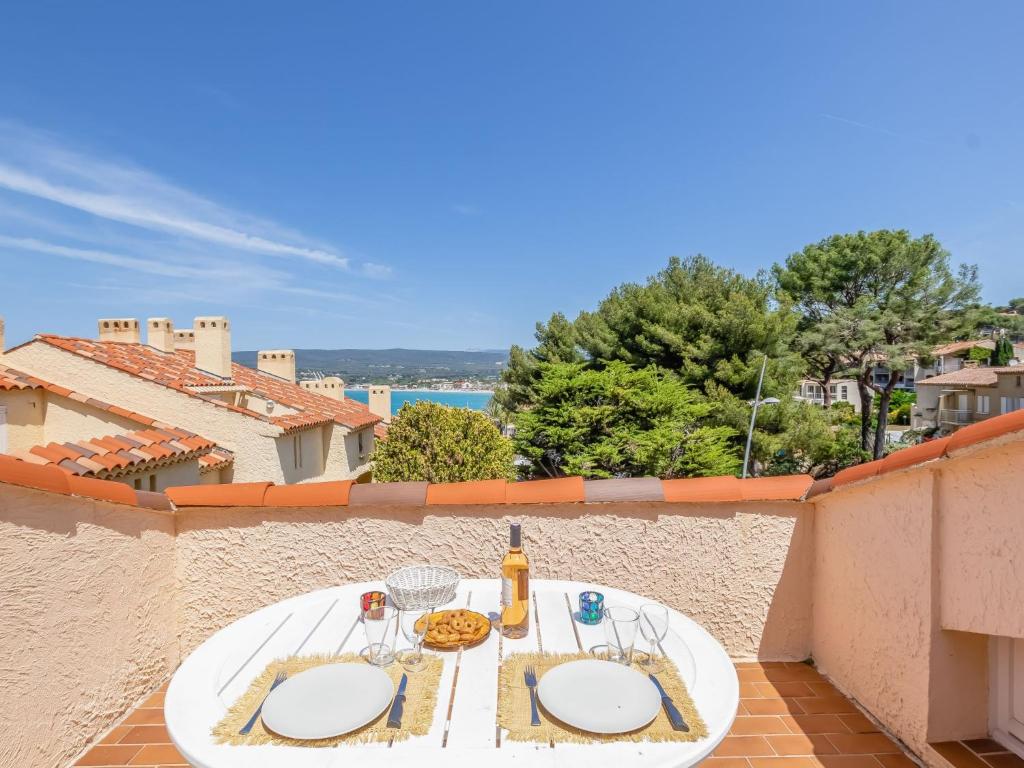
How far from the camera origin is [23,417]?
847 centimetres

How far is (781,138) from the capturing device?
19.8 metres

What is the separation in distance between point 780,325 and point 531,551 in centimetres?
1934

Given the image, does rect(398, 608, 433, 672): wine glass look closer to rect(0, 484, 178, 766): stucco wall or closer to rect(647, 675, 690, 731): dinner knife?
rect(647, 675, 690, 731): dinner knife

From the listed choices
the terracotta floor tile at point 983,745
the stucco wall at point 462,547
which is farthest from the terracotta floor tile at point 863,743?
the stucco wall at point 462,547

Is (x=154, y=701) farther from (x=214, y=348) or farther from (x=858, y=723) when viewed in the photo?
(x=214, y=348)

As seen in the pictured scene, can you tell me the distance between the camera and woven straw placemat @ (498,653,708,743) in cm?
130

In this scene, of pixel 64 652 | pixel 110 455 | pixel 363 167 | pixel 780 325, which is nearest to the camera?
pixel 64 652

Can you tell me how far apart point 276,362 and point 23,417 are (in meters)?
9.10

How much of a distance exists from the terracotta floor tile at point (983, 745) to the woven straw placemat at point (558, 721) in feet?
5.25

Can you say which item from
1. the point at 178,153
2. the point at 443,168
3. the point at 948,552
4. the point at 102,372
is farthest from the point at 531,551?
the point at 443,168

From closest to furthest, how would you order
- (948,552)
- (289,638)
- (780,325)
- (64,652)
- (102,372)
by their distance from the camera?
(289,638), (948,552), (64,652), (102,372), (780,325)

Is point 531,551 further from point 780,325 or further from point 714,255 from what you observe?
point 714,255

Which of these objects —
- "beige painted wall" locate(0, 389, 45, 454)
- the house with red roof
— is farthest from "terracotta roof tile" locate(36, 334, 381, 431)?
"beige painted wall" locate(0, 389, 45, 454)

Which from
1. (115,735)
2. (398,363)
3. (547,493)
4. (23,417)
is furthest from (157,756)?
(398,363)
